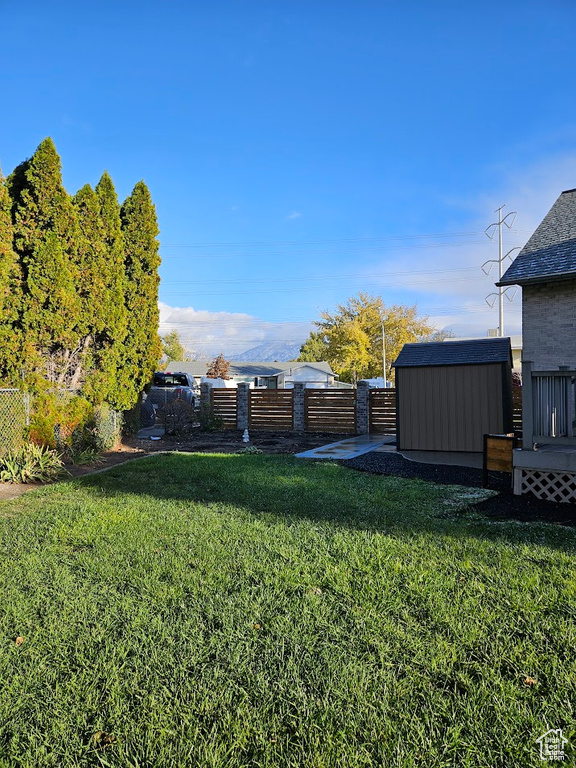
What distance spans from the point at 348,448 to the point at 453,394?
313cm

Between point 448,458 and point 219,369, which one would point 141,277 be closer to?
point 448,458

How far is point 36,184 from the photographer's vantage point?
404 inches

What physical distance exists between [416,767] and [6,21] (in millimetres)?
12651

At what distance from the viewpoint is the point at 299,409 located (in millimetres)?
18438

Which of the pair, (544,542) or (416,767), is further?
(544,542)

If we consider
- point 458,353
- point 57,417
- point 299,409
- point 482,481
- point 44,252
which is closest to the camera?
point 482,481

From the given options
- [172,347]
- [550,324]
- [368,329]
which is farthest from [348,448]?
[172,347]

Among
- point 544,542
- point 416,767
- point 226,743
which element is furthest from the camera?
point 544,542

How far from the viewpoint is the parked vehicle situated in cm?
1973

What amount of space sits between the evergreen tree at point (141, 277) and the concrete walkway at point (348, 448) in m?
5.37

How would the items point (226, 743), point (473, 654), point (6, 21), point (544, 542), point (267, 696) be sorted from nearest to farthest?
point (226, 743)
point (267, 696)
point (473, 654)
point (544, 542)
point (6, 21)

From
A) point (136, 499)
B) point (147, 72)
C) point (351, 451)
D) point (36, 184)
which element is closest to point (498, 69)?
point (147, 72)

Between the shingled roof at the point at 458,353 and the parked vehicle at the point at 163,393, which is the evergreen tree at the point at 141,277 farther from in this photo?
the shingled roof at the point at 458,353

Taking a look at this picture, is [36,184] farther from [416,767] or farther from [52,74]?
[416,767]
